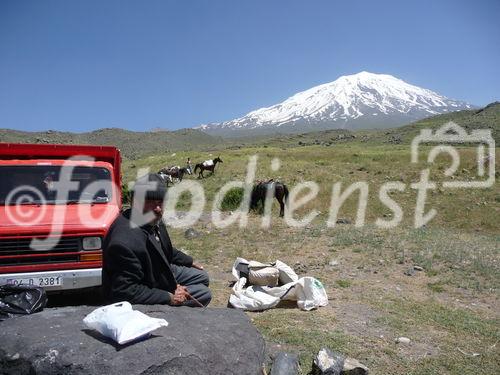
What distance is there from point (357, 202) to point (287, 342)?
14634mm

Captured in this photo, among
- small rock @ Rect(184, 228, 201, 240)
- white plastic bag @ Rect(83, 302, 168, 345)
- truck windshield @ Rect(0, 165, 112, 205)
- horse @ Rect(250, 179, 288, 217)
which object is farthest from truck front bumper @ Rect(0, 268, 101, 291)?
horse @ Rect(250, 179, 288, 217)

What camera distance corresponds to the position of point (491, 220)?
16.3 meters

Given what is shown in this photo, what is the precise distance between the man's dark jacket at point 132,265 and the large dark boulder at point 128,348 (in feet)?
0.79

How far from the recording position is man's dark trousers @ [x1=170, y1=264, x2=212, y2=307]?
5066mm

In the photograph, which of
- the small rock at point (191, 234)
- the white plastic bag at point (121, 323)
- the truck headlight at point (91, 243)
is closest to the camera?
the white plastic bag at point (121, 323)

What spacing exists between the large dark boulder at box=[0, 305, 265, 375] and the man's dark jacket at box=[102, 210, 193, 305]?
0.24 meters

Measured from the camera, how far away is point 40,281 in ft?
17.8

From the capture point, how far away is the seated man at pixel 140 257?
4.00 meters

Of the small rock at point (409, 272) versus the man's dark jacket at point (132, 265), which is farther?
the small rock at point (409, 272)

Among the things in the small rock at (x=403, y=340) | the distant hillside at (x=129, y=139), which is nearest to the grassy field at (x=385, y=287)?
the small rock at (x=403, y=340)

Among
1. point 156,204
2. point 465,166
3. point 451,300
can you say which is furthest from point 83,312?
point 465,166

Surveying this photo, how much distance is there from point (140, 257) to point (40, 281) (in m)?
2.05

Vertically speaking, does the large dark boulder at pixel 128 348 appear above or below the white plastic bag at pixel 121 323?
below

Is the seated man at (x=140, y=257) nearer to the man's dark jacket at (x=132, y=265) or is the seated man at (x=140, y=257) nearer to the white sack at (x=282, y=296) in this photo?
the man's dark jacket at (x=132, y=265)
